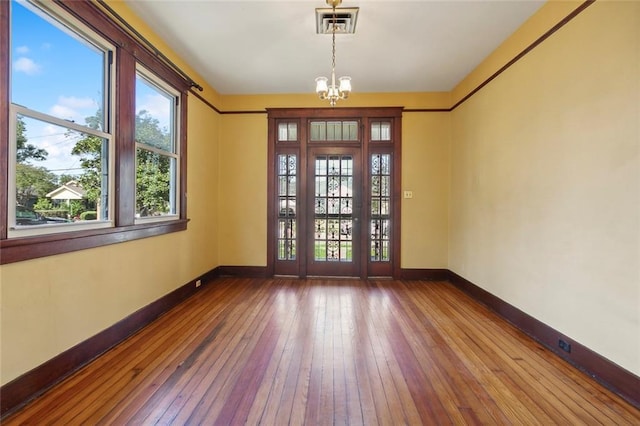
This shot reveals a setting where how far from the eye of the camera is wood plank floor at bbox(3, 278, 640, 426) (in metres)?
1.77

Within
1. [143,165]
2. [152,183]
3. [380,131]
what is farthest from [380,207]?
[143,165]

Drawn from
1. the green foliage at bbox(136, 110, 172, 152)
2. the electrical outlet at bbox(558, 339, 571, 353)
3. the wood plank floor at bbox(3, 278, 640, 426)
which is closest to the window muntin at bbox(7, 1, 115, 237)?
the green foliage at bbox(136, 110, 172, 152)

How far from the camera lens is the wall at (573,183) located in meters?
1.95

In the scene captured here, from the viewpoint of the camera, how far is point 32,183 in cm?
196

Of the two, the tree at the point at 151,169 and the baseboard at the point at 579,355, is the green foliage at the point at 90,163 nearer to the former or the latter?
the tree at the point at 151,169

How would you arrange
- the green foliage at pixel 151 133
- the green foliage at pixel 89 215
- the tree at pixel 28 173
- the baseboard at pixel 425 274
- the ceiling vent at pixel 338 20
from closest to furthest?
the tree at pixel 28 173, the green foliage at pixel 89 215, the ceiling vent at pixel 338 20, the green foliage at pixel 151 133, the baseboard at pixel 425 274

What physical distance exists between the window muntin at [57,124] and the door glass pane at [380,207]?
364 cm

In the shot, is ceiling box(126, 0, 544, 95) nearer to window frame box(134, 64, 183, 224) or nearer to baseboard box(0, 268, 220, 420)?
window frame box(134, 64, 183, 224)

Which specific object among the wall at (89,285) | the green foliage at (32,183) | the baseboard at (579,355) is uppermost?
the green foliage at (32,183)

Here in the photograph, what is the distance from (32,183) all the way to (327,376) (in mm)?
2447

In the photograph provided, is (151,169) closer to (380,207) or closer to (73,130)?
(73,130)

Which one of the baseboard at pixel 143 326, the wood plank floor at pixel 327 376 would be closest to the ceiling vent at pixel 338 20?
the wood plank floor at pixel 327 376

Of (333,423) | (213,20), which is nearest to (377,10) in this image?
(213,20)

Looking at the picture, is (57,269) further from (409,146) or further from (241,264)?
(409,146)
